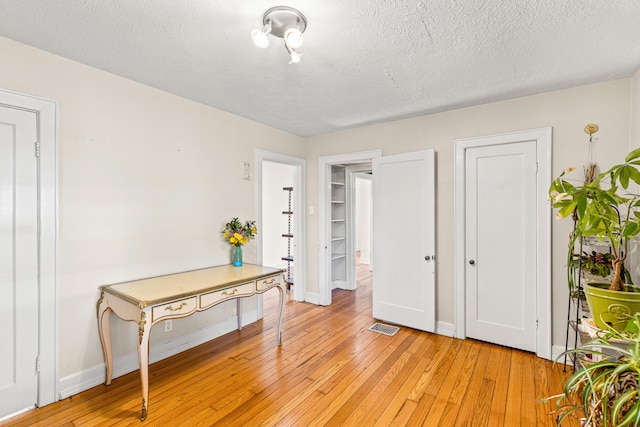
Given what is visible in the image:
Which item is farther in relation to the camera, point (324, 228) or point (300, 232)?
point (300, 232)

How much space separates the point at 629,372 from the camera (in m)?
1.07

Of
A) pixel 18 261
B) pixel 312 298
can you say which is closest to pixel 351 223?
pixel 312 298

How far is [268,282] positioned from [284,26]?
2115 mm

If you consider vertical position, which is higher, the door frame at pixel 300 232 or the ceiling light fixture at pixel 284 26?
the ceiling light fixture at pixel 284 26

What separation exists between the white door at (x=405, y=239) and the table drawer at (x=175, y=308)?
2.19 m

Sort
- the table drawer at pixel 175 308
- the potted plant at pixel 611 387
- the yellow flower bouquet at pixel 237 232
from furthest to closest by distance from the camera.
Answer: the yellow flower bouquet at pixel 237 232 < the table drawer at pixel 175 308 < the potted plant at pixel 611 387

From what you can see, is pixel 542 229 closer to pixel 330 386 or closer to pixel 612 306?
pixel 612 306

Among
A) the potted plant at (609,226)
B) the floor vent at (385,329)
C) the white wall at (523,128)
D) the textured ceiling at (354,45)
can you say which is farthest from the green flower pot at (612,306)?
the floor vent at (385,329)

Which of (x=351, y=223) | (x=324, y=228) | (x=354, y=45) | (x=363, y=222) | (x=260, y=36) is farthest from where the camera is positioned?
(x=363, y=222)

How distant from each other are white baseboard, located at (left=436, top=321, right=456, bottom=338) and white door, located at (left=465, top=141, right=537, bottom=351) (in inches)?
A: 5.7

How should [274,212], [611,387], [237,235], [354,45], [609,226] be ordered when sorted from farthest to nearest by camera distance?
[274,212]
[237,235]
[354,45]
[609,226]
[611,387]

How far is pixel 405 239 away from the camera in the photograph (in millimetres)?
3537

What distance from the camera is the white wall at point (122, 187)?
2.22m

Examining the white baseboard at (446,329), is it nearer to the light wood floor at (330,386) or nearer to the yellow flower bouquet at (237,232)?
the light wood floor at (330,386)
